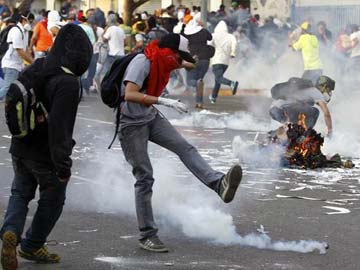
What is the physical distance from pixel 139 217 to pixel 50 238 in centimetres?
74

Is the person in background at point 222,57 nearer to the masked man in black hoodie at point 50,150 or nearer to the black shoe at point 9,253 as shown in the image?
the masked man in black hoodie at point 50,150

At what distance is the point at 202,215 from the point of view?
7.84m

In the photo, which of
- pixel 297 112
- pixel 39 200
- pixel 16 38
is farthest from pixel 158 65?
pixel 16 38

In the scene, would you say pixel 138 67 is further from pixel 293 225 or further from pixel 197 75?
pixel 197 75

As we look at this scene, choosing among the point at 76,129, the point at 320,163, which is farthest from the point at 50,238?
the point at 76,129

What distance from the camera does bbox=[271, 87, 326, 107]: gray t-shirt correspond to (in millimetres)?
12273

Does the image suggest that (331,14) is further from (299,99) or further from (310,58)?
(299,99)

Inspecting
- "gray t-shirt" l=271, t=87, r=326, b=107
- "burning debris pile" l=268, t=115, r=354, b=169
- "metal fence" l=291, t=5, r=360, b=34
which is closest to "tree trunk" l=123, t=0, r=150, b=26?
"metal fence" l=291, t=5, r=360, b=34

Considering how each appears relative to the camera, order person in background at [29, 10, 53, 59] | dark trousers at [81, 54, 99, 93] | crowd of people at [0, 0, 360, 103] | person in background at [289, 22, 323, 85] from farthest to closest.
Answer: dark trousers at [81, 54, 99, 93], person in background at [29, 10, 53, 59], crowd of people at [0, 0, 360, 103], person in background at [289, 22, 323, 85]

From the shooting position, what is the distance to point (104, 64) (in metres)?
21.6

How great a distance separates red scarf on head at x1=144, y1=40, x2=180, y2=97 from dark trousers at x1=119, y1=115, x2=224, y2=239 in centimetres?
26

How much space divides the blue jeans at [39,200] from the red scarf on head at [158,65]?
1.14 meters

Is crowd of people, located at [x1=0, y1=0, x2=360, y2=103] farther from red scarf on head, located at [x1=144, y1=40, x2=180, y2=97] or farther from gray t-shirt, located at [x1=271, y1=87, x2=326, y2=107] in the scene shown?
red scarf on head, located at [x1=144, y1=40, x2=180, y2=97]

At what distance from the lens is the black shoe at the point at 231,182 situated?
22.6ft
